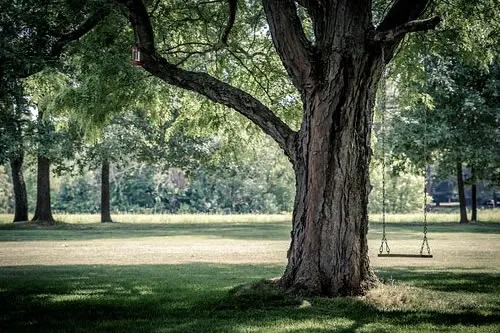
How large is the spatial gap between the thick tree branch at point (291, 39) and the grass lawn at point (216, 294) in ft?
12.2

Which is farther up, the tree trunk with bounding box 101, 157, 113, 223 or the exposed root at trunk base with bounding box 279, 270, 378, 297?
the tree trunk with bounding box 101, 157, 113, 223

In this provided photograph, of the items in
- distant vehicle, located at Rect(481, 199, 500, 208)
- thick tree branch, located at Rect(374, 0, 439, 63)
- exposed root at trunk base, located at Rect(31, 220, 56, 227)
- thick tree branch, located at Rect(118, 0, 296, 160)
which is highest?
thick tree branch, located at Rect(374, 0, 439, 63)

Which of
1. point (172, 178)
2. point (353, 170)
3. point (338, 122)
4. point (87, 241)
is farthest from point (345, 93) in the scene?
point (172, 178)

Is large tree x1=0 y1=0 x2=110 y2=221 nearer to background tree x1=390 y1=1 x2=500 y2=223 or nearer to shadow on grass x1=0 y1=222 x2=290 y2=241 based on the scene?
shadow on grass x1=0 y1=222 x2=290 y2=241

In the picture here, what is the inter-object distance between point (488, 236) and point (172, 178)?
46419 mm

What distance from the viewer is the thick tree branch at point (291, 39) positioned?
11.2 metres

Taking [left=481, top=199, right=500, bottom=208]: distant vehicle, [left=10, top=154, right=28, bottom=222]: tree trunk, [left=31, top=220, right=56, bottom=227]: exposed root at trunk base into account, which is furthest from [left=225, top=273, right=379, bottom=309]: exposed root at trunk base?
[left=481, top=199, right=500, bottom=208]: distant vehicle

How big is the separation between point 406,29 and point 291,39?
77.8 inches

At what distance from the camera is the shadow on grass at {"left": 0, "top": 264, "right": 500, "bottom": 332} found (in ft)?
28.2

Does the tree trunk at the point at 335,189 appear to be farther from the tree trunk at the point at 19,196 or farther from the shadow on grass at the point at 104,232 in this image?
the tree trunk at the point at 19,196

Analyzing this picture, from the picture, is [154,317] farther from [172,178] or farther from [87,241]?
[172,178]

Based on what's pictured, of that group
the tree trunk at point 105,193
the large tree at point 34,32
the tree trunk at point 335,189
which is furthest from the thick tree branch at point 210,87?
A: the tree trunk at point 105,193

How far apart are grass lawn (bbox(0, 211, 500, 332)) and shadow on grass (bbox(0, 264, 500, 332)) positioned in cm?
2

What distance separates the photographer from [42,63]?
12.4m
